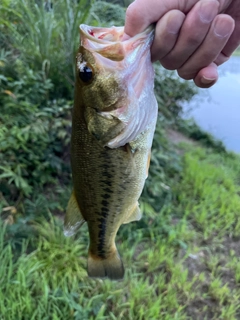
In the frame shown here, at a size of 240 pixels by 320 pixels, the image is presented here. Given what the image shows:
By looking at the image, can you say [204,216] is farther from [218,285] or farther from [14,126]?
[14,126]

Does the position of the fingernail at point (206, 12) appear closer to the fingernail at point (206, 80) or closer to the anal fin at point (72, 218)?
the fingernail at point (206, 80)

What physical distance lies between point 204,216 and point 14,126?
1.94 meters

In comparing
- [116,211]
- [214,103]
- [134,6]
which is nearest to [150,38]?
[134,6]

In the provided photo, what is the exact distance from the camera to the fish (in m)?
1.01

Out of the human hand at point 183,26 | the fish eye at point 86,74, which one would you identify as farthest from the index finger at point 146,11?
the fish eye at point 86,74

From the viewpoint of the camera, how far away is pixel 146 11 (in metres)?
0.99

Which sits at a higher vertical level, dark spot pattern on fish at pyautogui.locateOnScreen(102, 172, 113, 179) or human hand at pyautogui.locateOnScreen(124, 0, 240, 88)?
human hand at pyautogui.locateOnScreen(124, 0, 240, 88)

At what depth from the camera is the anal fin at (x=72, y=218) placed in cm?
130

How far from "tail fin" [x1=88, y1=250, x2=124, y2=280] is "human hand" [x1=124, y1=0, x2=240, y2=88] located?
2.78ft

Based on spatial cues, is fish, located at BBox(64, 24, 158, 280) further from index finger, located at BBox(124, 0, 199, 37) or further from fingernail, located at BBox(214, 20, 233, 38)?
fingernail, located at BBox(214, 20, 233, 38)

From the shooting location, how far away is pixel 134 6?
990 millimetres

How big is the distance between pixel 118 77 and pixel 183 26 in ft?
0.76

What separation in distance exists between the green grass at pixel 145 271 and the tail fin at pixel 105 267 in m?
0.71

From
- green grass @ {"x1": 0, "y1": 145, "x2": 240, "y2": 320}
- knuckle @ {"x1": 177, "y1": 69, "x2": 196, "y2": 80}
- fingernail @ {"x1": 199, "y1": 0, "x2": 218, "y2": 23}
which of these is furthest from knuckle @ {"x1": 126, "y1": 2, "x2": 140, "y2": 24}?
green grass @ {"x1": 0, "y1": 145, "x2": 240, "y2": 320}
